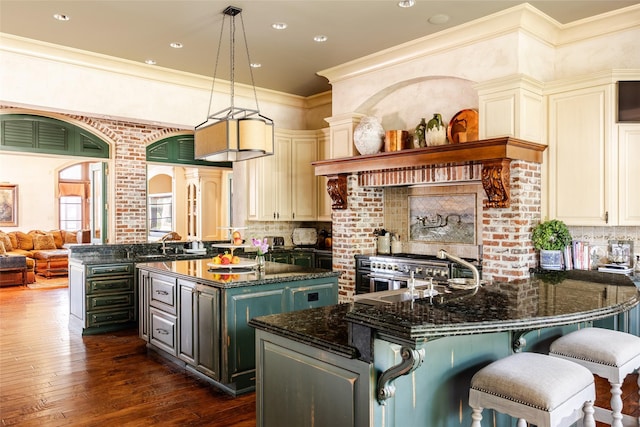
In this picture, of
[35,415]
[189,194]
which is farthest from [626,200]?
[189,194]

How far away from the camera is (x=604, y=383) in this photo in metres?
3.79

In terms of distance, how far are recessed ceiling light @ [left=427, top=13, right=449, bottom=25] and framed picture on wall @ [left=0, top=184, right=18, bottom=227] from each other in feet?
39.1

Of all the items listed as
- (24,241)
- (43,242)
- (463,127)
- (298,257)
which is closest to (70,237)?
(43,242)

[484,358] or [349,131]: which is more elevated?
[349,131]

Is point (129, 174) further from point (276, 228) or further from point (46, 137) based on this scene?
point (276, 228)

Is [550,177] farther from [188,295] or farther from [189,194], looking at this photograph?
[189,194]

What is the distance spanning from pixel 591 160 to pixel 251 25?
10.8ft

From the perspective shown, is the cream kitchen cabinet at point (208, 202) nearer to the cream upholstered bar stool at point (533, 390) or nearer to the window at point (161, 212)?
the window at point (161, 212)

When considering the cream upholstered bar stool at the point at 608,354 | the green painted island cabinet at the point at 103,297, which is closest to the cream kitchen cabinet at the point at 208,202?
the green painted island cabinet at the point at 103,297

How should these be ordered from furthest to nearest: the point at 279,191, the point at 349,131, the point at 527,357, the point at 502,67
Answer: the point at 279,191, the point at 349,131, the point at 502,67, the point at 527,357

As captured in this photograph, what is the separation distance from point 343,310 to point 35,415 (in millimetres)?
2338

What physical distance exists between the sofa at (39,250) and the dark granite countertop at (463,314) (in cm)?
905

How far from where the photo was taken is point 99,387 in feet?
12.4

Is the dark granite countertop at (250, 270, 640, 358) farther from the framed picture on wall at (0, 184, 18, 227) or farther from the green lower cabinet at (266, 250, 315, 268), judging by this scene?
the framed picture on wall at (0, 184, 18, 227)
